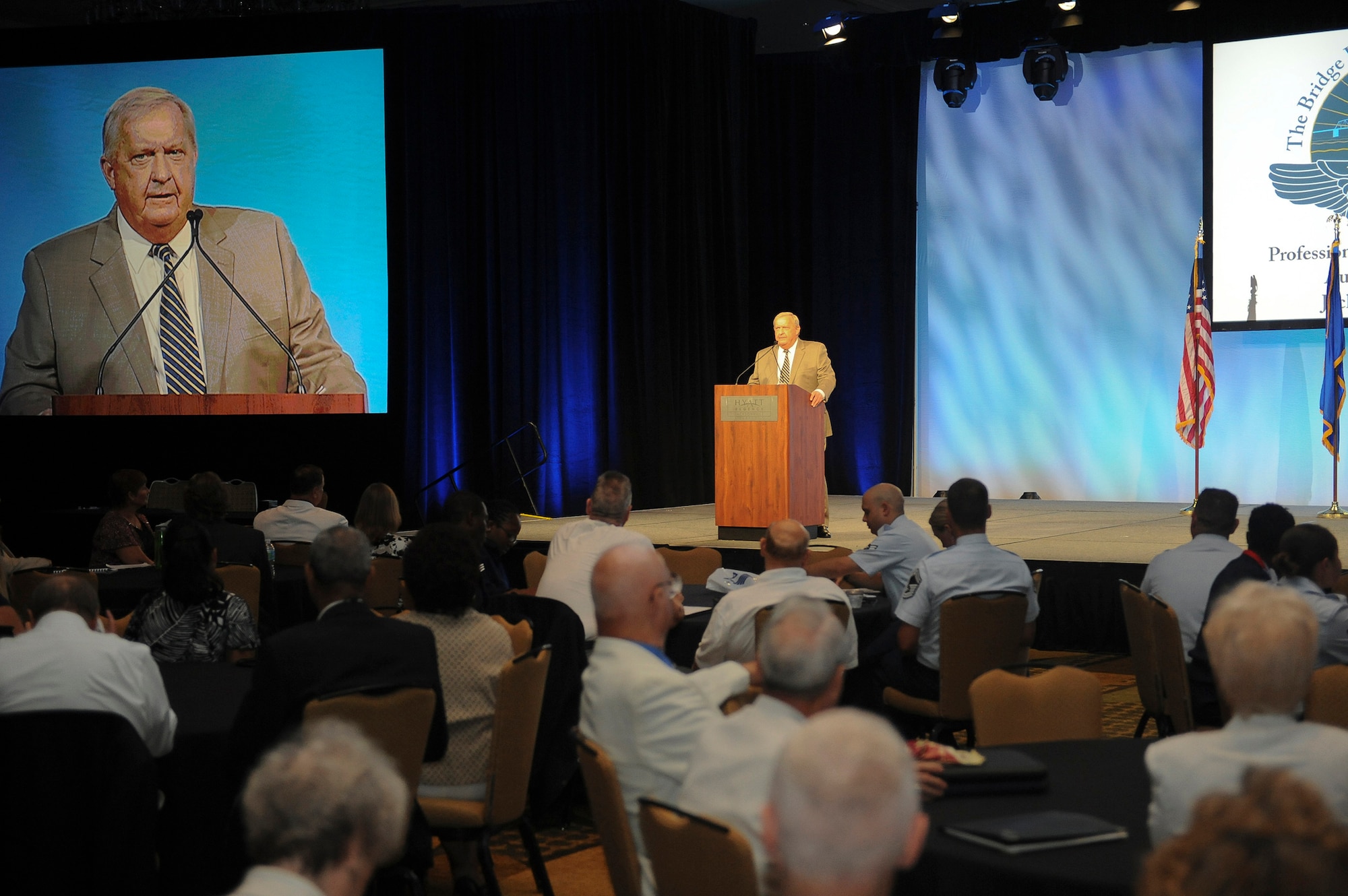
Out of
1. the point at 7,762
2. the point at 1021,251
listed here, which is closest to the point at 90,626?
the point at 7,762

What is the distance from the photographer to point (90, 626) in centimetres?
331

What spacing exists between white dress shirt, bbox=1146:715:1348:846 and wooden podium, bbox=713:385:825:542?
601 cm

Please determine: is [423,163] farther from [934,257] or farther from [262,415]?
[934,257]

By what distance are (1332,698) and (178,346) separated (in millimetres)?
9404

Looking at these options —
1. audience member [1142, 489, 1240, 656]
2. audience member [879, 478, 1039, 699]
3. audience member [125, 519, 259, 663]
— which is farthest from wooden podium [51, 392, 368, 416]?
audience member [1142, 489, 1240, 656]

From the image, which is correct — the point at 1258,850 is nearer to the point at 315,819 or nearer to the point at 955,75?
the point at 315,819

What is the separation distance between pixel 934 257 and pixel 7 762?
10728 mm

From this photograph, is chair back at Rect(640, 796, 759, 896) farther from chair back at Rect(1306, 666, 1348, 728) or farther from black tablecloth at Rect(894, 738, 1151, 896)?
chair back at Rect(1306, 666, 1348, 728)

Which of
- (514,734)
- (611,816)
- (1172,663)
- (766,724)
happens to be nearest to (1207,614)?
(1172,663)

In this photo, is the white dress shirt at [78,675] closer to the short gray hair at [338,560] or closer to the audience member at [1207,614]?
the short gray hair at [338,560]

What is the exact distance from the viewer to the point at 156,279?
34.9 feet

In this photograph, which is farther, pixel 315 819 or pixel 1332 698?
pixel 1332 698

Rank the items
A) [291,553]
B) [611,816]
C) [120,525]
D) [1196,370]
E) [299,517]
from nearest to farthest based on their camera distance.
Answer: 1. [611,816]
2. [291,553]
3. [299,517]
4. [120,525]
5. [1196,370]

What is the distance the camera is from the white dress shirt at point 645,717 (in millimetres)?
2576
